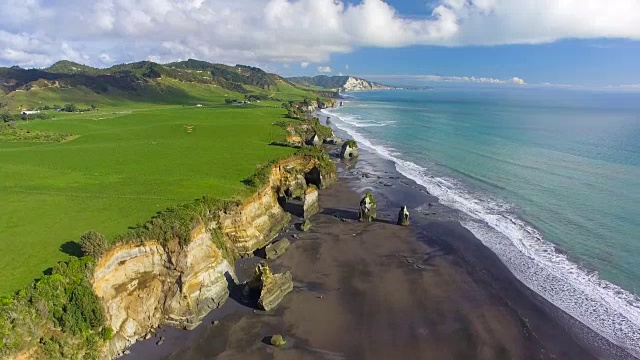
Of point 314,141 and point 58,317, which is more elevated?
point 58,317

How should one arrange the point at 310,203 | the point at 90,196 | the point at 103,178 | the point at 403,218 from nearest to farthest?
1. the point at 90,196
2. the point at 103,178
3. the point at 403,218
4. the point at 310,203

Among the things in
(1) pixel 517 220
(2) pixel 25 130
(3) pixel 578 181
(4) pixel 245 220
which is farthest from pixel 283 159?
(2) pixel 25 130

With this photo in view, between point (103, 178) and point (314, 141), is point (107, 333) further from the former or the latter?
point (314, 141)

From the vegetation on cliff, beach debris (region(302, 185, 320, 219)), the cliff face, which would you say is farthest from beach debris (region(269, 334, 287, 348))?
beach debris (region(302, 185, 320, 219))

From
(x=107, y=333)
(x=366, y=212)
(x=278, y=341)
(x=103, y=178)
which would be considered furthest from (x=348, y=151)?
(x=107, y=333)

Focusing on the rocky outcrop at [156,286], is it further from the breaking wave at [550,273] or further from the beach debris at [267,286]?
the breaking wave at [550,273]

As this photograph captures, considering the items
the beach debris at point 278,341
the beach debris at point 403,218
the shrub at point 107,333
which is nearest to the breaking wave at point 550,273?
the beach debris at point 403,218

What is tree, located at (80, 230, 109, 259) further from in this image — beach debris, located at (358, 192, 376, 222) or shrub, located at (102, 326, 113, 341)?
beach debris, located at (358, 192, 376, 222)
